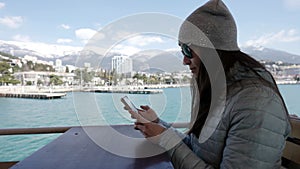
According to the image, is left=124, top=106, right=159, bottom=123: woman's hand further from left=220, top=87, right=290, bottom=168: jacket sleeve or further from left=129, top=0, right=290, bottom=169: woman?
left=220, top=87, right=290, bottom=168: jacket sleeve

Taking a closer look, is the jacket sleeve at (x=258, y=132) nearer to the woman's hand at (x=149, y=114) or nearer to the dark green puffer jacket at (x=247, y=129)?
the dark green puffer jacket at (x=247, y=129)

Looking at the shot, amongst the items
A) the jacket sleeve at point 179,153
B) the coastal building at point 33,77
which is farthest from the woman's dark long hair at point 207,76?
the coastal building at point 33,77

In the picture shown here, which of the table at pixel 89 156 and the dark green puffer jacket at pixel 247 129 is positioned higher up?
the dark green puffer jacket at pixel 247 129

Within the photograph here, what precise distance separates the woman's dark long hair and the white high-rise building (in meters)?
0.43

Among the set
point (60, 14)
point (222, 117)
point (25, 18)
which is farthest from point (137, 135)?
point (25, 18)

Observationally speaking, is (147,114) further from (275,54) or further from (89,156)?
(275,54)

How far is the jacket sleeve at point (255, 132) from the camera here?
0.64m

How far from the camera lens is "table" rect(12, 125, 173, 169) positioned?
896 millimetres

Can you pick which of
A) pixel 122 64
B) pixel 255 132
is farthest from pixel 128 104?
pixel 255 132

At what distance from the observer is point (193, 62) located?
89cm

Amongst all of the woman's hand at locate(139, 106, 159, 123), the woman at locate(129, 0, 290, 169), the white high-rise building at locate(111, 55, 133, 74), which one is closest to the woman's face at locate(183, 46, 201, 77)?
the woman at locate(129, 0, 290, 169)

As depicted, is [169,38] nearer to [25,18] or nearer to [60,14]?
[60,14]

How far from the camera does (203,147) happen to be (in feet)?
2.71

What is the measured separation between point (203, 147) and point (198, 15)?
1.41ft
